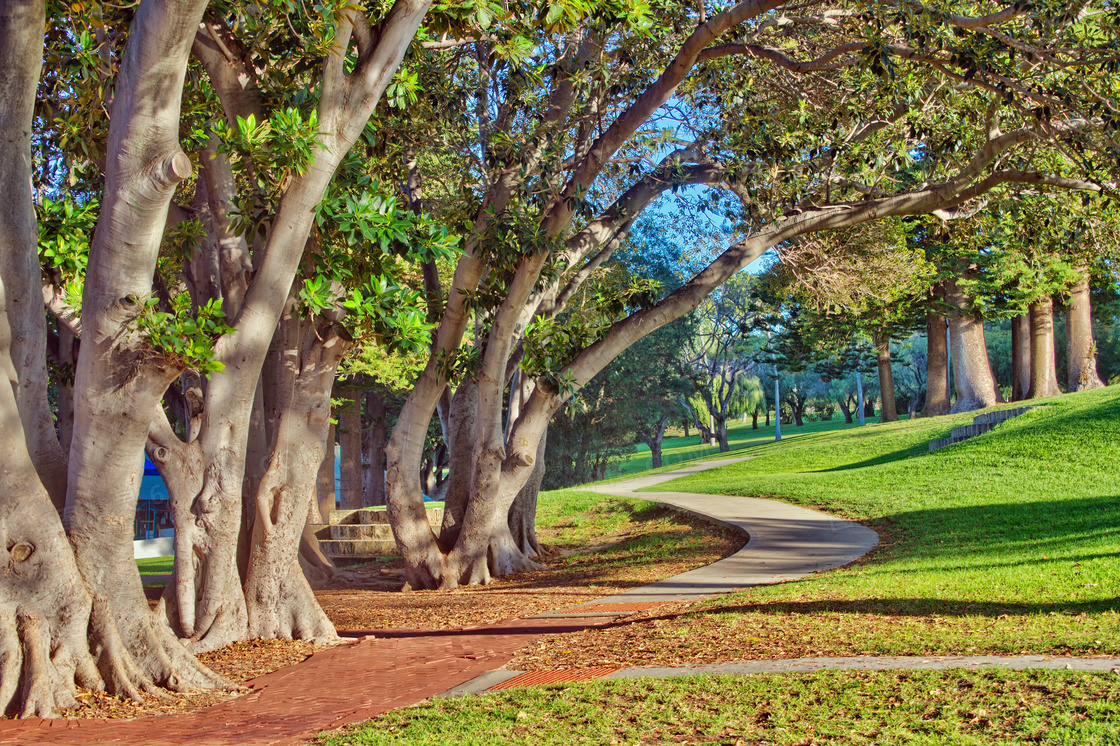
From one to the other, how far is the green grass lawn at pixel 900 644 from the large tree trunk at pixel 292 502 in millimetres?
2740

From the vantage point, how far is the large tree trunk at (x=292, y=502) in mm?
8469

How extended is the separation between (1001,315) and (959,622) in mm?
24418

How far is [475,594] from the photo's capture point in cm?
1141

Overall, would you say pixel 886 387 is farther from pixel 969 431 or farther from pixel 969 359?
pixel 969 431

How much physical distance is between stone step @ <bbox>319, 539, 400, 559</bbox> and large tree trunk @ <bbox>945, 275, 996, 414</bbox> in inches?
804

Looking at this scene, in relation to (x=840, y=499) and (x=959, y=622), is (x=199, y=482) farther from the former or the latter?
(x=840, y=499)

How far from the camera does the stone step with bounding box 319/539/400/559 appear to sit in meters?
17.5

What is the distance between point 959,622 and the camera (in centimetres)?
705

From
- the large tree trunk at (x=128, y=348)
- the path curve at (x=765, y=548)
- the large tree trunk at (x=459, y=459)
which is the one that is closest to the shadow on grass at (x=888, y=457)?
the path curve at (x=765, y=548)

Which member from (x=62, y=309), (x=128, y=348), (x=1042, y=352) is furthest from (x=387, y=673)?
(x=1042, y=352)

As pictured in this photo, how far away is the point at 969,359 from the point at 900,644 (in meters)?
Answer: 25.9

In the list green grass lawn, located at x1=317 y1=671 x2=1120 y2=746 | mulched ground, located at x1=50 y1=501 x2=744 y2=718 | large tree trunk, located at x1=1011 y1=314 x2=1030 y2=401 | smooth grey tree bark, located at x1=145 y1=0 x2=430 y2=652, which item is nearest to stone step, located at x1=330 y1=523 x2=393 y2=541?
mulched ground, located at x1=50 y1=501 x2=744 y2=718

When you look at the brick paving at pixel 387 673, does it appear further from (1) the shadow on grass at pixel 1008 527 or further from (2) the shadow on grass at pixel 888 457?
(2) the shadow on grass at pixel 888 457

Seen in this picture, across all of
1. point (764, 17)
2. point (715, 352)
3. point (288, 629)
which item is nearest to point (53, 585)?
point (288, 629)
